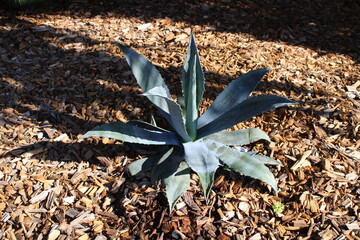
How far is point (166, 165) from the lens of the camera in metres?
2.24

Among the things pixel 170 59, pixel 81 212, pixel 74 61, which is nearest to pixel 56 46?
pixel 74 61

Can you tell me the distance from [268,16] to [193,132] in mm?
2502

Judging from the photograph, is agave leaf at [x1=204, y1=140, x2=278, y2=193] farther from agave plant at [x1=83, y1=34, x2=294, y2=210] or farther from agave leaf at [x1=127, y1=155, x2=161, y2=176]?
agave leaf at [x1=127, y1=155, x2=161, y2=176]

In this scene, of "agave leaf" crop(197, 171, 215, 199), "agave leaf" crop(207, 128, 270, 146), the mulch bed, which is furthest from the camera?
"agave leaf" crop(207, 128, 270, 146)

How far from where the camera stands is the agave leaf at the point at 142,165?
7.45ft

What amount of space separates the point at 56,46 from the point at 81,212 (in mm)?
2020

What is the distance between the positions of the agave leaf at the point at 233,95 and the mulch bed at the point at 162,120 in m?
0.42

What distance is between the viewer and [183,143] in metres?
2.24

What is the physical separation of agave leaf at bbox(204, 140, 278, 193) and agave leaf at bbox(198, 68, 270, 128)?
0.63ft

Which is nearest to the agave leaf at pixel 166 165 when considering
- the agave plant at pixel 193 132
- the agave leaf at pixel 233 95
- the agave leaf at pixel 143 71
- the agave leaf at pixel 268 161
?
the agave plant at pixel 193 132

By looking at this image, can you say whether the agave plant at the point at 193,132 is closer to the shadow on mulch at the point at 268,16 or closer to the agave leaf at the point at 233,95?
the agave leaf at the point at 233,95

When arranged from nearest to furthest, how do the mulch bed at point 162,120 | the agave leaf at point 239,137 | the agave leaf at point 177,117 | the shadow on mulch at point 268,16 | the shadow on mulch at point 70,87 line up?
the agave leaf at point 177,117, the mulch bed at point 162,120, the agave leaf at point 239,137, the shadow on mulch at point 70,87, the shadow on mulch at point 268,16

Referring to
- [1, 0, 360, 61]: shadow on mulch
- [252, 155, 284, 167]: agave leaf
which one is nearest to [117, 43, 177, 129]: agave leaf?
[252, 155, 284, 167]: agave leaf

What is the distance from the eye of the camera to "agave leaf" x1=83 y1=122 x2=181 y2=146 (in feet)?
6.73
